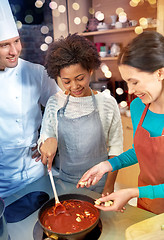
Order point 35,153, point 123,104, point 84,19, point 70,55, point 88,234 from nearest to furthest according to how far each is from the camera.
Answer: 1. point 88,234
2. point 70,55
3. point 35,153
4. point 123,104
5. point 84,19

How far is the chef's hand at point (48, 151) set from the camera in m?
1.22

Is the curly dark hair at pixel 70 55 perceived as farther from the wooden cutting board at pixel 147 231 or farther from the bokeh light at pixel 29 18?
the bokeh light at pixel 29 18

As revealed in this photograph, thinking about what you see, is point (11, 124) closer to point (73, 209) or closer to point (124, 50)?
point (73, 209)

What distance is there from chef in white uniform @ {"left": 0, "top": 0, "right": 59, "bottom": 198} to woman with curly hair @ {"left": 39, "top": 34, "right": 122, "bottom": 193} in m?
0.14

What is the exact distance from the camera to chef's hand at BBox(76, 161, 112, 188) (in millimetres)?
1102

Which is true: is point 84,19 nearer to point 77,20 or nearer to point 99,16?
point 77,20

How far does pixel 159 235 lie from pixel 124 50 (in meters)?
0.73

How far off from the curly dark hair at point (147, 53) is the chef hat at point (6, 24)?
2.48 ft

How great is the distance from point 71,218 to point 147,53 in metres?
0.75

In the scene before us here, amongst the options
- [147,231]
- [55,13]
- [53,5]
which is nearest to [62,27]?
[55,13]

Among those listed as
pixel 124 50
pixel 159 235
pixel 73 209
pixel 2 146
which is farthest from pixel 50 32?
pixel 159 235

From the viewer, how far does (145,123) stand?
3.83 ft

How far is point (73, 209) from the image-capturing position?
1.04 metres

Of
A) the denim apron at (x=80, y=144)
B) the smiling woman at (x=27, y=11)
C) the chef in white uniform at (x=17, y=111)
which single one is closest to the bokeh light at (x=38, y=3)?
the smiling woman at (x=27, y=11)
